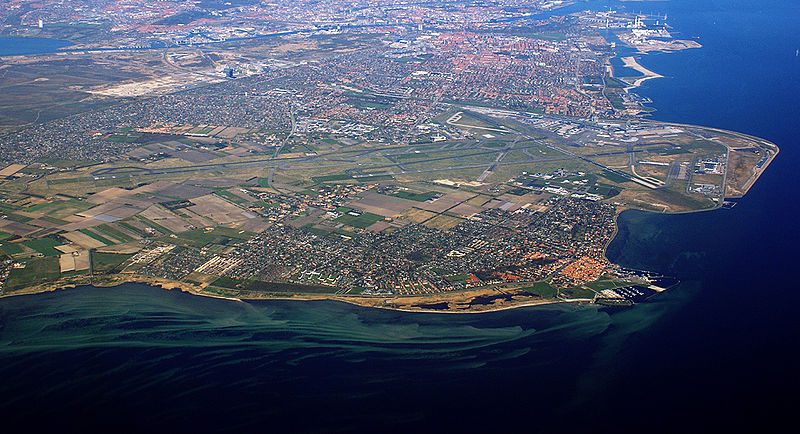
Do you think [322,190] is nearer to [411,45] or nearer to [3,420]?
[3,420]

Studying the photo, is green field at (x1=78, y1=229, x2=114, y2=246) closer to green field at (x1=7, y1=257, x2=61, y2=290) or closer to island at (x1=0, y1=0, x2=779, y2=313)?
island at (x1=0, y1=0, x2=779, y2=313)

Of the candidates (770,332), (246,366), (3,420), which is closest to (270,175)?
(246,366)

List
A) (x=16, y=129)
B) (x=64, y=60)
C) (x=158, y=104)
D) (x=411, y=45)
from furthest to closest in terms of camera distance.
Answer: (x=411, y=45) < (x=64, y=60) < (x=158, y=104) < (x=16, y=129)

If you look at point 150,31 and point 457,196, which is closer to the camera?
point 457,196

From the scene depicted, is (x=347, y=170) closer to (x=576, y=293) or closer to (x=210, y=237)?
(x=210, y=237)

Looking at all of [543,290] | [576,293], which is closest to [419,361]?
[543,290]
